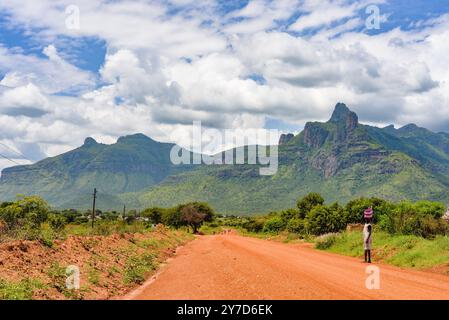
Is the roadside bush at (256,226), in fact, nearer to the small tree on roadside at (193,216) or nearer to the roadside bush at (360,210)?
the small tree on roadside at (193,216)

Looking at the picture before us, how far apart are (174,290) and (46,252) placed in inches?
279

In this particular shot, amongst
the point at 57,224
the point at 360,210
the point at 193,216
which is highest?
the point at 57,224

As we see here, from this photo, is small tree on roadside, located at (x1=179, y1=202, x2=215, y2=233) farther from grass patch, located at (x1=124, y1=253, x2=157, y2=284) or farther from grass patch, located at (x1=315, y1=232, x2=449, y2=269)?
grass patch, located at (x1=124, y1=253, x2=157, y2=284)

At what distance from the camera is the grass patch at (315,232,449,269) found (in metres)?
21.6

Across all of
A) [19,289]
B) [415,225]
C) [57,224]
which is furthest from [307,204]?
[19,289]

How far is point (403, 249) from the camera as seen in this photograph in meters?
25.1

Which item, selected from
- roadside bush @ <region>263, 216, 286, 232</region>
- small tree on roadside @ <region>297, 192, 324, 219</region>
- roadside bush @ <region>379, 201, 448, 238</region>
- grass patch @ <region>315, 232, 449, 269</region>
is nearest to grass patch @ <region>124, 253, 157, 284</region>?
grass patch @ <region>315, 232, 449, 269</region>

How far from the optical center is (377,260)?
Answer: 82.8 feet

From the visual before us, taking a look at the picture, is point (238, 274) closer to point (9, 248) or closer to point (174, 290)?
point (174, 290)

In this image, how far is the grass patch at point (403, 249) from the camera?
21.6m

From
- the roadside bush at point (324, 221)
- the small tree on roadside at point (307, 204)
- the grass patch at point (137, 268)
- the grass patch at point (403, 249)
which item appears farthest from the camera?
the small tree on roadside at point (307, 204)

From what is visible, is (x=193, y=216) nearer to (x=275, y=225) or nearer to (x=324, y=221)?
(x=275, y=225)

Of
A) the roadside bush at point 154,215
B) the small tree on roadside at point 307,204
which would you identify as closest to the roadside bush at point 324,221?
the small tree on roadside at point 307,204
